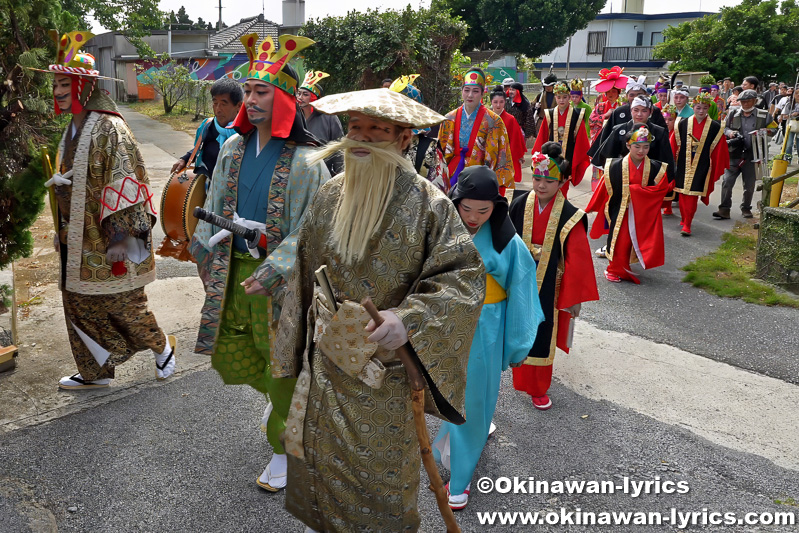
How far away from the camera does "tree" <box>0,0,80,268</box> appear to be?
4.33 metres

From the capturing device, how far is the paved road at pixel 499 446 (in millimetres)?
3289

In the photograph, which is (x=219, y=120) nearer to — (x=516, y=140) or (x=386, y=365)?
(x=386, y=365)

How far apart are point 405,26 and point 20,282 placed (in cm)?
904

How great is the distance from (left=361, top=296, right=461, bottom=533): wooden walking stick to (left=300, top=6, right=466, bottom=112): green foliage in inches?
441

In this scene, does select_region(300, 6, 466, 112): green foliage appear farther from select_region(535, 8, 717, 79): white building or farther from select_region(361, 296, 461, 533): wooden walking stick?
select_region(535, 8, 717, 79): white building

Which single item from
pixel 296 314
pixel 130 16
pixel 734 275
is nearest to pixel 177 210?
pixel 296 314

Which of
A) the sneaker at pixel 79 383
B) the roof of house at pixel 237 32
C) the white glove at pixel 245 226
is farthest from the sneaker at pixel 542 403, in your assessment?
the roof of house at pixel 237 32

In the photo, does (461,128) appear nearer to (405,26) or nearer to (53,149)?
(53,149)

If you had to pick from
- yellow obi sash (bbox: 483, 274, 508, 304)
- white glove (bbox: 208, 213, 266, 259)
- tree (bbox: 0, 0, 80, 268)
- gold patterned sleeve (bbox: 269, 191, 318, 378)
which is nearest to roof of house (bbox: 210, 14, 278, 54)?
tree (bbox: 0, 0, 80, 268)

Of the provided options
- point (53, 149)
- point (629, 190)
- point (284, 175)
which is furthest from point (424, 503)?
point (629, 190)

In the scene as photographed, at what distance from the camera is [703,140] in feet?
31.3

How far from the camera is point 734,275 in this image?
7.36 m

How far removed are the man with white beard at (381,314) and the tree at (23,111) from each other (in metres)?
2.82

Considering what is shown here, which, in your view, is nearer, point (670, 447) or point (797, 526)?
point (797, 526)
